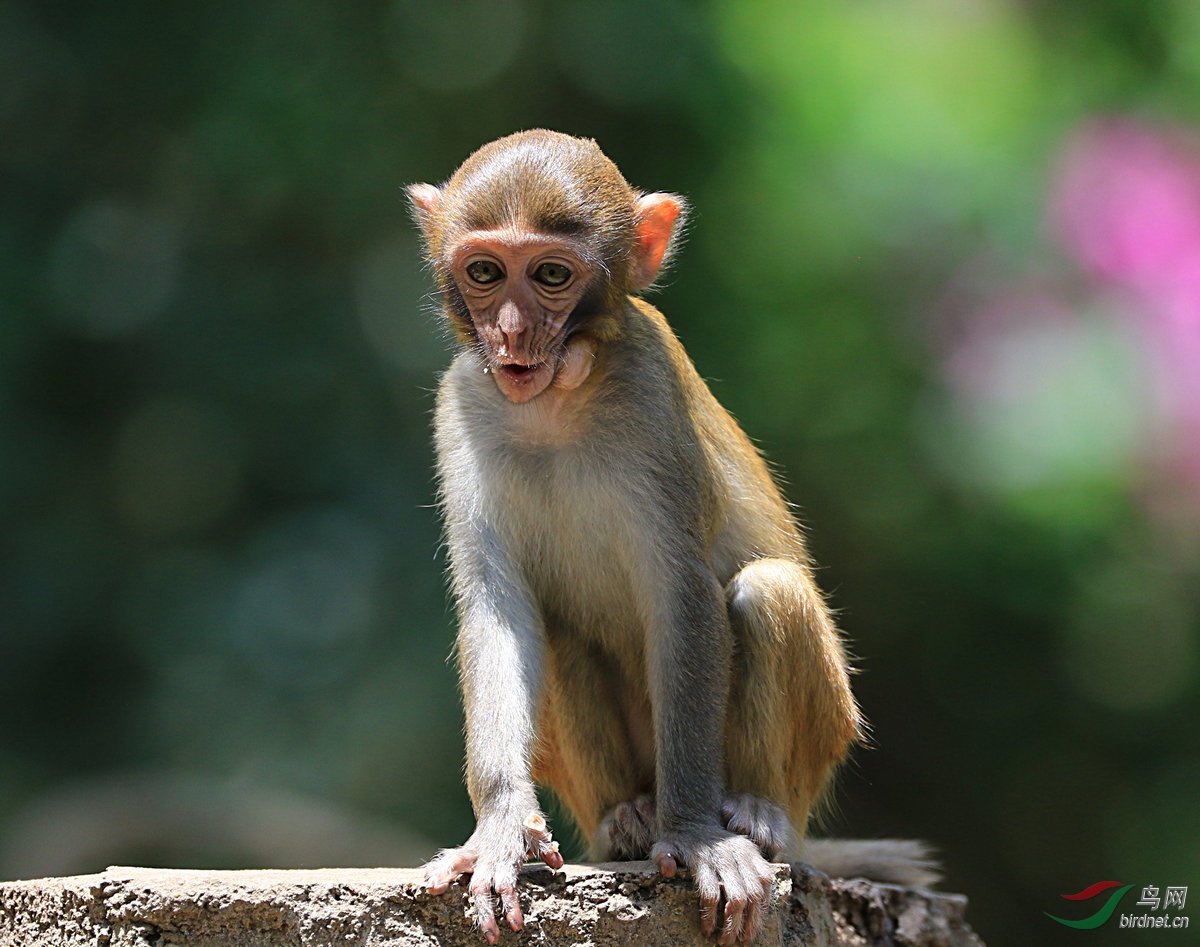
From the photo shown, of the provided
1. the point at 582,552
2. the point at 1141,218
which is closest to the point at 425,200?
the point at 582,552

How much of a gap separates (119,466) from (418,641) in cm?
297

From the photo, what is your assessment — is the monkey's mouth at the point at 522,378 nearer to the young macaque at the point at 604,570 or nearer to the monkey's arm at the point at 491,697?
the young macaque at the point at 604,570

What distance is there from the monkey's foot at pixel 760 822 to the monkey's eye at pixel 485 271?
7.82 ft

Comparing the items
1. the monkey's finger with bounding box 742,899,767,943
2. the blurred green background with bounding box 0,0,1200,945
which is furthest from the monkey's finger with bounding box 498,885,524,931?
the blurred green background with bounding box 0,0,1200,945

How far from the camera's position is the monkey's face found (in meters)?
5.72

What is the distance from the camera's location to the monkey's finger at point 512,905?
5.19 meters

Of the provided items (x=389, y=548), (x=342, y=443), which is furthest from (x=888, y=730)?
(x=342, y=443)

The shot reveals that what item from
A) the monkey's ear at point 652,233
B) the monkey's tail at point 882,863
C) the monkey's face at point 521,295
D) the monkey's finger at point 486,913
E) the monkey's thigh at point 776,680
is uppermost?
the monkey's ear at point 652,233

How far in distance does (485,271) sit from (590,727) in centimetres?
213

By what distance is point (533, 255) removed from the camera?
19.1 ft

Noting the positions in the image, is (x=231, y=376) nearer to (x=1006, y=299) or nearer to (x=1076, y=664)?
(x=1006, y=299)

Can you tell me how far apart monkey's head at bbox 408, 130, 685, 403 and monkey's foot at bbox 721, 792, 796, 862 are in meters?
1.91

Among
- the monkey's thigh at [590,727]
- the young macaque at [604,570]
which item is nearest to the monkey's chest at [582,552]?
the young macaque at [604,570]

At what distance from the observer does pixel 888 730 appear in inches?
432
